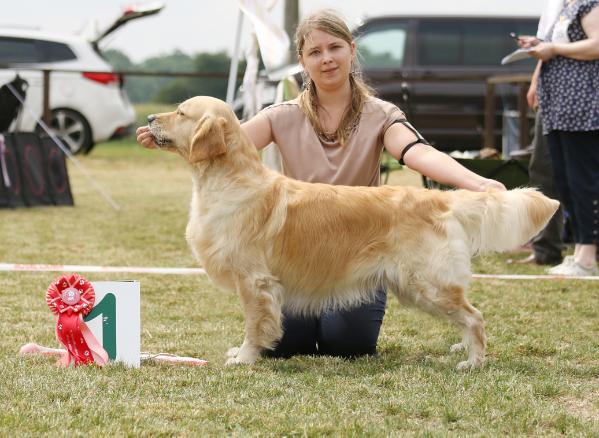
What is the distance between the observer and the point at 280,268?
3.32 m

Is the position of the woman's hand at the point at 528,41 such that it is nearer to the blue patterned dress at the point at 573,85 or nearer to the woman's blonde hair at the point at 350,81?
the blue patterned dress at the point at 573,85

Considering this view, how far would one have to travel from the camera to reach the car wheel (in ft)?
43.1

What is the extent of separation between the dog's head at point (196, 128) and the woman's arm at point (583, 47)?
245 cm

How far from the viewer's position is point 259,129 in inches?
144

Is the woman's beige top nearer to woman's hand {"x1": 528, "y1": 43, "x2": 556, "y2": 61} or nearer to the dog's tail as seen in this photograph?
the dog's tail

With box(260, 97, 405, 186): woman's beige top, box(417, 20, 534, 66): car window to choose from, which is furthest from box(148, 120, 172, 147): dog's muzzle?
box(417, 20, 534, 66): car window

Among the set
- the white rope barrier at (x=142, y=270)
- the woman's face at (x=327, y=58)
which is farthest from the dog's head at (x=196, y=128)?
the white rope barrier at (x=142, y=270)

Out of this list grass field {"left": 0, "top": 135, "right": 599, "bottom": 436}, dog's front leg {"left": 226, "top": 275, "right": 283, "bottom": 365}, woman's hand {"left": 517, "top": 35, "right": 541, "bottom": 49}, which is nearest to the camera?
grass field {"left": 0, "top": 135, "right": 599, "bottom": 436}

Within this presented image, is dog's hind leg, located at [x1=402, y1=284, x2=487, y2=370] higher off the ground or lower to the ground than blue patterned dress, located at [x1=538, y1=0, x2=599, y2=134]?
lower

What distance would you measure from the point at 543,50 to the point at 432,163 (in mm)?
1964

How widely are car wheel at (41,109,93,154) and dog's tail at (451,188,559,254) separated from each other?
34.8ft

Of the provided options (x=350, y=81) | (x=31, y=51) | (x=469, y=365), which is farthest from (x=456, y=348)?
(x=31, y=51)

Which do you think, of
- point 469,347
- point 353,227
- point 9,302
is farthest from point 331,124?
point 9,302

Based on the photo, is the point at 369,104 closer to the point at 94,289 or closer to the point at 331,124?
the point at 331,124
